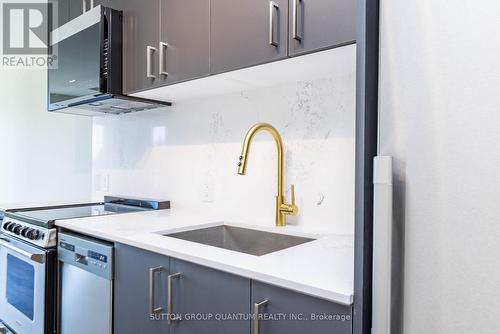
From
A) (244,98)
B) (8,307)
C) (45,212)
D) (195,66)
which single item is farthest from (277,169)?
(8,307)

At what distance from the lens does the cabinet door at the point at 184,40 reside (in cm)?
138

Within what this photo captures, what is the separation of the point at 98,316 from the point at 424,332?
4.13ft

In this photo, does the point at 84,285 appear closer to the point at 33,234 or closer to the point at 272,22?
the point at 33,234

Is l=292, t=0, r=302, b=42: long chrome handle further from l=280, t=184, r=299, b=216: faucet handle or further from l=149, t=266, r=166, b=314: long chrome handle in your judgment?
l=149, t=266, r=166, b=314: long chrome handle

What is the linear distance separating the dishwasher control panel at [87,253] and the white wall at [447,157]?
1.11 m

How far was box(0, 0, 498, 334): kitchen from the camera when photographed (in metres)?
0.67

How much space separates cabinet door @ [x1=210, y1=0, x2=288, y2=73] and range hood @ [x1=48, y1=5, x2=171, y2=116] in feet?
2.28

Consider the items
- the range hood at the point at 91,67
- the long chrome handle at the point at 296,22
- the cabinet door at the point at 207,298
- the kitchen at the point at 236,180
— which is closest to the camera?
the kitchen at the point at 236,180

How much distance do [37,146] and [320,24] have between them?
10.3 feet

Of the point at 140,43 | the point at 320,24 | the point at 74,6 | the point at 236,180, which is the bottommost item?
the point at 236,180

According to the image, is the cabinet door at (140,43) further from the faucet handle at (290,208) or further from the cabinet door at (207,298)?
the cabinet door at (207,298)

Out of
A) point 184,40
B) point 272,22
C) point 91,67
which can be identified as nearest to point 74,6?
point 91,67

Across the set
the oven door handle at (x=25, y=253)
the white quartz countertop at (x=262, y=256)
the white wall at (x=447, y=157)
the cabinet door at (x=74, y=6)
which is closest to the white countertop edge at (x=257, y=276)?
the white quartz countertop at (x=262, y=256)

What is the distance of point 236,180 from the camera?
5.62 ft
